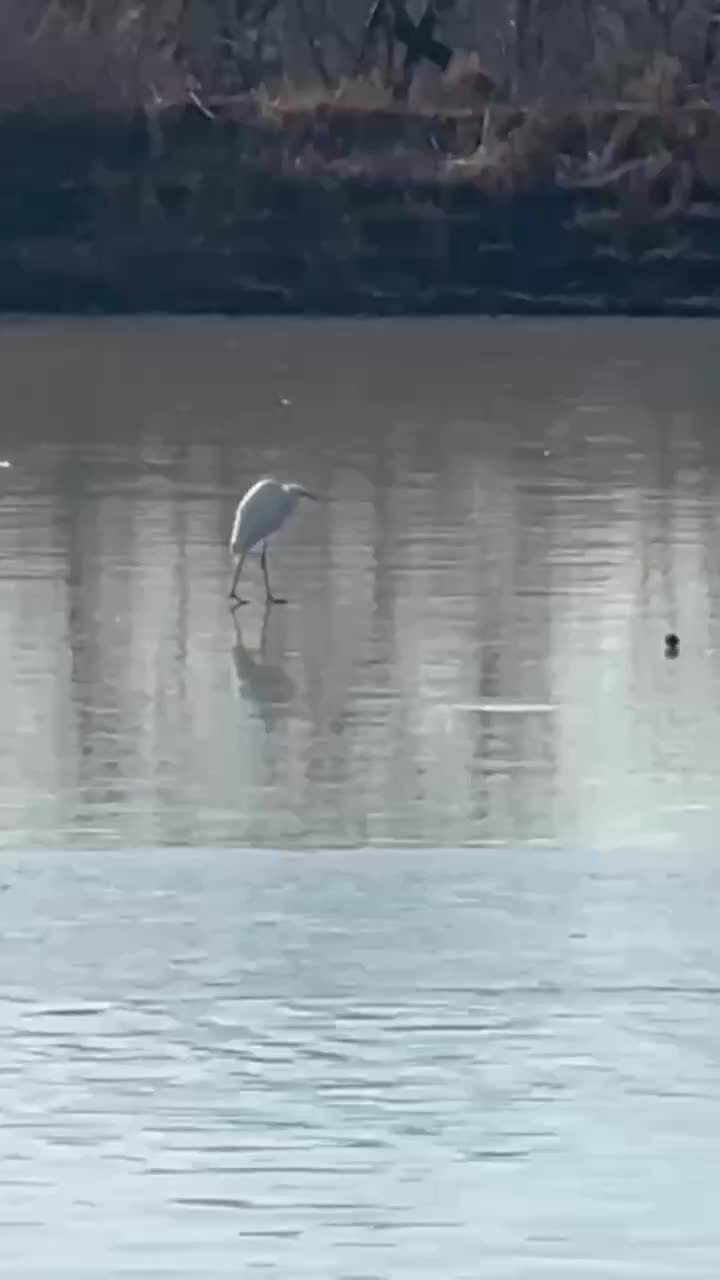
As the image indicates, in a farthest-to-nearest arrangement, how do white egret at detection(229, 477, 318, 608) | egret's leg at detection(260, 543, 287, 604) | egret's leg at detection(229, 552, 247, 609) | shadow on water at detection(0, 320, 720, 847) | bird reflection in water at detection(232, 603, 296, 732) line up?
white egret at detection(229, 477, 318, 608) → egret's leg at detection(260, 543, 287, 604) → egret's leg at detection(229, 552, 247, 609) → bird reflection in water at detection(232, 603, 296, 732) → shadow on water at detection(0, 320, 720, 847)

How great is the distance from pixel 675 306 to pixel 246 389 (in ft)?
34.4

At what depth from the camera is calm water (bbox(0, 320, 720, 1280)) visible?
591 cm

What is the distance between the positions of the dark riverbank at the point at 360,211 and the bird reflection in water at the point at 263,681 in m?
22.1

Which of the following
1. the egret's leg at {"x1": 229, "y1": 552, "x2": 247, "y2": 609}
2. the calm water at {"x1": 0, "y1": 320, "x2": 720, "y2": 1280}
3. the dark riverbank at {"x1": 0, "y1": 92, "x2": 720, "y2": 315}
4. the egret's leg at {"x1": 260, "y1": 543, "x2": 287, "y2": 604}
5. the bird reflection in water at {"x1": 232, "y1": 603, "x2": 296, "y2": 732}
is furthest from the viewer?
the dark riverbank at {"x1": 0, "y1": 92, "x2": 720, "y2": 315}

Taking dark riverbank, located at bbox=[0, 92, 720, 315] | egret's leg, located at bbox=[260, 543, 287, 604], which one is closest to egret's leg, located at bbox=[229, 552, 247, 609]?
egret's leg, located at bbox=[260, 543, 287, 604]

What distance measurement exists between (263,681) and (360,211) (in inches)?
972

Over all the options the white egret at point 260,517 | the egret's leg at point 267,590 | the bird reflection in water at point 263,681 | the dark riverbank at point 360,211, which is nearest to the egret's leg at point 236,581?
the white egret at point 260,517

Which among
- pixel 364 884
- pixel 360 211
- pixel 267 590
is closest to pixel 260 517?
pixel 267 590

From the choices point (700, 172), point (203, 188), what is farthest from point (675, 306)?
point (203, 188)

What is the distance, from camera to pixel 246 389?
24.3 m

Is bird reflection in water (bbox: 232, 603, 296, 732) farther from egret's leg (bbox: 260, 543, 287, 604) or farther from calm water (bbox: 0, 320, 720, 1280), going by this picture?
egret's leg (bbox: 260, 543, 287, 604)

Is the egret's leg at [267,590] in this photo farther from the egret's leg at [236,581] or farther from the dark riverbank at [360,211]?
the dark riverbank at [360,211]

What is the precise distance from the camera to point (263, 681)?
37.1 ft

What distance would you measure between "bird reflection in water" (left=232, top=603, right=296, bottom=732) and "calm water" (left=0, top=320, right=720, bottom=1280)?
23mm
